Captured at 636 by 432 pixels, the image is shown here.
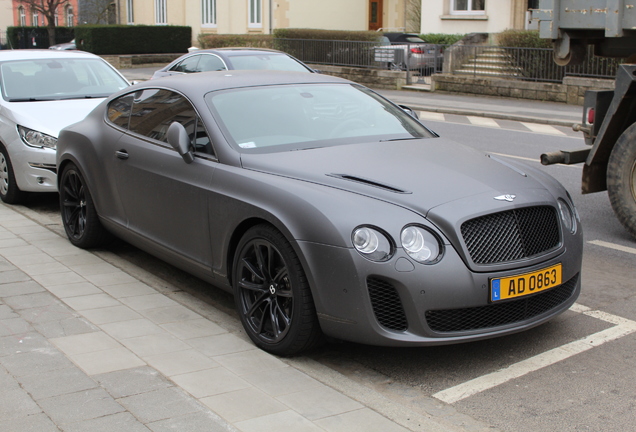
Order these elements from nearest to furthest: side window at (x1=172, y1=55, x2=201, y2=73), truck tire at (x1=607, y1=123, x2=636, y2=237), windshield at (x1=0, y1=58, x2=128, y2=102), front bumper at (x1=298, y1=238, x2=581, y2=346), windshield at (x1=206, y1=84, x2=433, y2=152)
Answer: front bumper at (x1=298, y1=238, x2=581, y2=346) < windshield at (x1=206, y1=84, x2=433, y2=152) < truck tire at (x1=607, y1=123, x2=636, y2=237) < windshield at (x1=0, y1=58, x2=128, y2=102) < side window at (x1=172, y1=55, x2=201, y2=73)

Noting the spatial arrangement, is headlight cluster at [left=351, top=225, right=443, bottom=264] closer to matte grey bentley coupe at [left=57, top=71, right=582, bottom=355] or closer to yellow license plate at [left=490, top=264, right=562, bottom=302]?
matte grey bentley coupe at [left=57, top=71, right=582, bottom=355]

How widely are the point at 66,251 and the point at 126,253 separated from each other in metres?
0.48

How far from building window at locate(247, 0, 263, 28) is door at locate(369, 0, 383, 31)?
5355mm

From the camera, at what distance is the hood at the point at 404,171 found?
4.37 m

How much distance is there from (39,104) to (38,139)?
0.77 m

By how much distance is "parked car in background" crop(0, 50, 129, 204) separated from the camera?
819 cm

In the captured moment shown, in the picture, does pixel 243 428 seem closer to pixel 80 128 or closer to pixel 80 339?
pixel 80 339

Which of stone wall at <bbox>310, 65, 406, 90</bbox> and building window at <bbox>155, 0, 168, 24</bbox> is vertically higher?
building window at <bbox>155, 0, 168, 24</bbox>

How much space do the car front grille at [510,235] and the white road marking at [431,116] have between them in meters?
13.7

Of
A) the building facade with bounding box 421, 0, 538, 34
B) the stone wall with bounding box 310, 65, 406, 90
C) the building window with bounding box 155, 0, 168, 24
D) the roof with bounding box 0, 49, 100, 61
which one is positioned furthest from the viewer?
the building window with bounding box 155, 0, 168, 24

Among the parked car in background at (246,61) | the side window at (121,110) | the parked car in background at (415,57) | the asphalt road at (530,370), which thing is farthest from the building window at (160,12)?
the asphalt road at (530,370)

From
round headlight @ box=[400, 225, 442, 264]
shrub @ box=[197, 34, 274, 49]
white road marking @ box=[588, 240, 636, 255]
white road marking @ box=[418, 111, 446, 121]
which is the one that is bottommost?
white road marking @ box=[588, 240, 636, 255]

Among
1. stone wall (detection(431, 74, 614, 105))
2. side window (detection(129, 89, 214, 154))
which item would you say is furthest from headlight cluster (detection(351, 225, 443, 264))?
stone wall (detection(431, 74, 614, 105))

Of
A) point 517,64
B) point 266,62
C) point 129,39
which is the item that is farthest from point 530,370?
point 129,39
